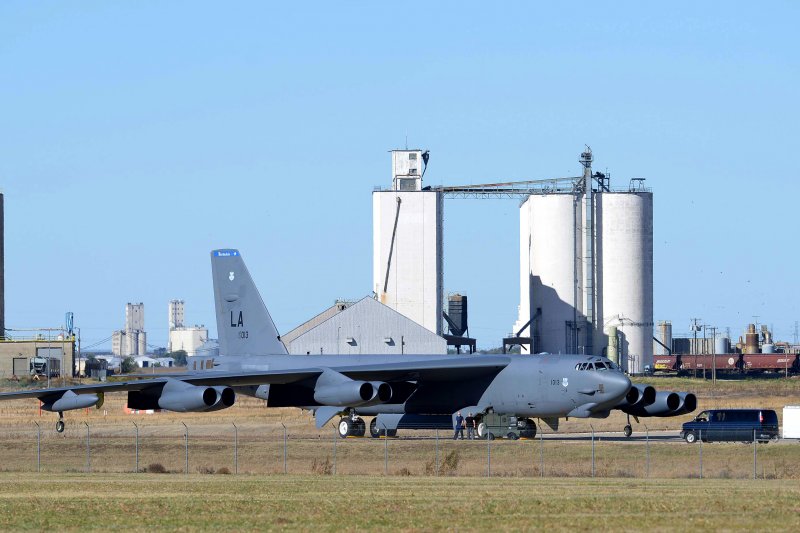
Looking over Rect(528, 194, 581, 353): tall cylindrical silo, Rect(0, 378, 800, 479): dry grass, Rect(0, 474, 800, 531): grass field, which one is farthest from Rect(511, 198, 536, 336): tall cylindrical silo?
Rect(0, 474, 800, 531): grass field

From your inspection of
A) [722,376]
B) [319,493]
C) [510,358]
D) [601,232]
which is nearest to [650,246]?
[601,232]

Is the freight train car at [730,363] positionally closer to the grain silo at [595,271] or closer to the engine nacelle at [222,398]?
the grain silo at [595,271]

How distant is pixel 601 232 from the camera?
94.0 meters

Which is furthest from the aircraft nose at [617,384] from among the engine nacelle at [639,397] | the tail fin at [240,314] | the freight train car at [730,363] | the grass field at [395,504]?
the freight train car at [730,363]

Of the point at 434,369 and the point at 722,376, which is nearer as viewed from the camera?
the point at 434,369

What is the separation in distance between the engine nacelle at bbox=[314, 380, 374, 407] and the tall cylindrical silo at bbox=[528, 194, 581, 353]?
1911 inches

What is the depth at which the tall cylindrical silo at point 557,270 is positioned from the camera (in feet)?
308

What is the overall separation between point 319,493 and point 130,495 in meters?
3.95

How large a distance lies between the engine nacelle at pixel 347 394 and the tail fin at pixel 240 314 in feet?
30.9

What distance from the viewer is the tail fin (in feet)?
184

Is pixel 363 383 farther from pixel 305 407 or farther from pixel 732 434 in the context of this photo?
pixel 732 434

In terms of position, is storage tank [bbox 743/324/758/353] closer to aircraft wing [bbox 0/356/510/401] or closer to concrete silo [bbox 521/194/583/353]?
concrete silo [bbox 521/194/583/353]

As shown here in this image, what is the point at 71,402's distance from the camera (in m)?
42.8

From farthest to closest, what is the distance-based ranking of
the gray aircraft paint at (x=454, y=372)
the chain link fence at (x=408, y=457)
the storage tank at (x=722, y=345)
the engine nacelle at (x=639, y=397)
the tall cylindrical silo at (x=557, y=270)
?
the storage tank at (x=722, y=345) < the tall cylindrical silo at (x=557, y=270) < the engine nacelle at (x=639, y=397) < the gray aircraft paint at (x=454, y=372) < the chain link fence at (x=408, y=457)
